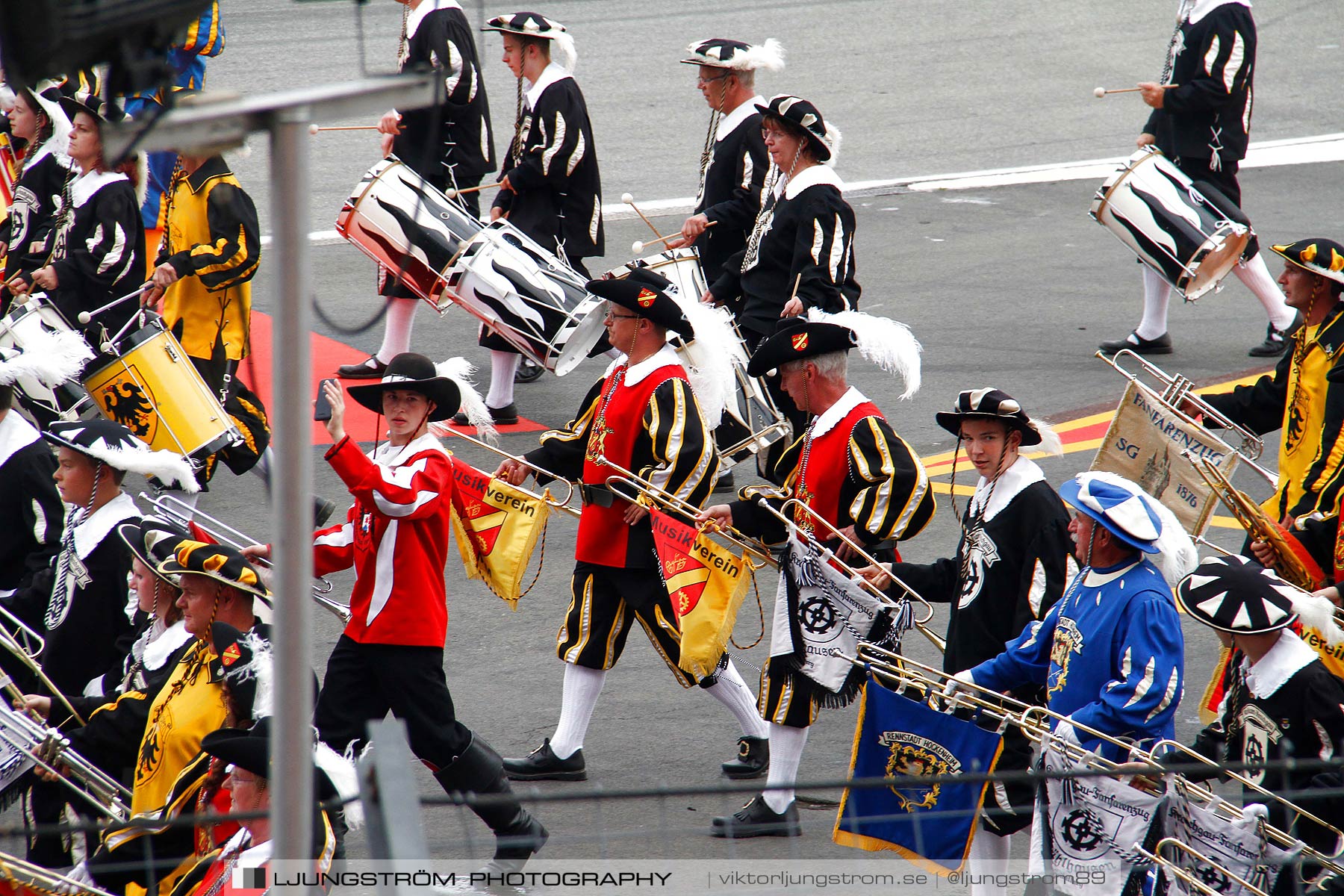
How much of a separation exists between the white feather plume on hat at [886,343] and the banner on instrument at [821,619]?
36.5 inches

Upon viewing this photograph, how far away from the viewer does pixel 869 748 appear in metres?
4.90

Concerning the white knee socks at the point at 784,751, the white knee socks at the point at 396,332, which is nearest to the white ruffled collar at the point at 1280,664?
the white knee socks at the point at 784,751

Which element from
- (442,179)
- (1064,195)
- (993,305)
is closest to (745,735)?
(442,179)

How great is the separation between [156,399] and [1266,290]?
21.5 ft

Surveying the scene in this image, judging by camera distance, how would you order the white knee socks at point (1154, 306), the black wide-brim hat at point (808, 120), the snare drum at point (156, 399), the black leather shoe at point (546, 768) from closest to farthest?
the black leather shoe at point (546, 768), the snare drum at point (156, 399), the black wide-brim hat at point (808, 120), the white knee socks at point (1154, 306)

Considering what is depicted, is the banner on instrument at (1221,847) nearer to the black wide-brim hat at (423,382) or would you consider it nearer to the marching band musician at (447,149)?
the black wide-brim hat at (423,382)

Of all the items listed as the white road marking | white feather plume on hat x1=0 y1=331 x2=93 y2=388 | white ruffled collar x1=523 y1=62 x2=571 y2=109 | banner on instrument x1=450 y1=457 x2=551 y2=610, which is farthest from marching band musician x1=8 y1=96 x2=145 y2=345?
the white road marking

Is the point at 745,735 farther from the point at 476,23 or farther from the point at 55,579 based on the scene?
the point at 476,23

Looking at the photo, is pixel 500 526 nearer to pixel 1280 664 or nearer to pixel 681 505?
pixel 681 505

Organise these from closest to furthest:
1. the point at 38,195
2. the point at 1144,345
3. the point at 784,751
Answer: the point at 784,751 → the point at 38,195 → the point at 1144,345

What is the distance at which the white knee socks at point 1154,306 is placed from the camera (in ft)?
34.1

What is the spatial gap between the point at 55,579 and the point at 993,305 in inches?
299

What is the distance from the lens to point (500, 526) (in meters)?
6.20

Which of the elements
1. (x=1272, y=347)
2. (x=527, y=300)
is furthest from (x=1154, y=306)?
(x=527, y=300)
